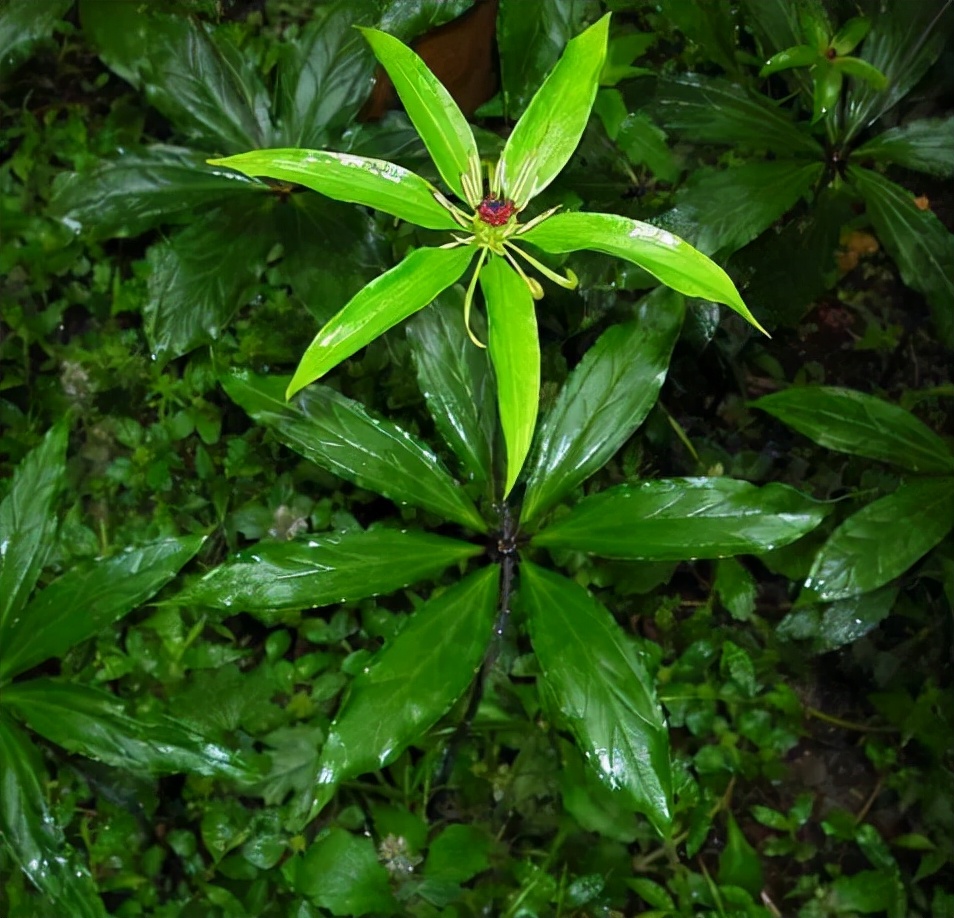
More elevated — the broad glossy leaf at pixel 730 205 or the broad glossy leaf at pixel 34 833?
the broad glossy leaf at pixel 730 205

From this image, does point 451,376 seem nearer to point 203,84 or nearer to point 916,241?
point 203,84

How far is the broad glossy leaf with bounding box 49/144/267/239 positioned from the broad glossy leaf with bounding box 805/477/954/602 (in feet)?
3.58

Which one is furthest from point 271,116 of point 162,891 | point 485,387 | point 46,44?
point 162,891

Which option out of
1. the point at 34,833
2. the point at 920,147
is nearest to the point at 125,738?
the point at 34,833

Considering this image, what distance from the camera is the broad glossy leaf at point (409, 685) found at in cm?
108

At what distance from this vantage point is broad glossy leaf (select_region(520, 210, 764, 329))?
80 cm

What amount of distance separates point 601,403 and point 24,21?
122 centimetres

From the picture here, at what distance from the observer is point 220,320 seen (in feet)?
4.41

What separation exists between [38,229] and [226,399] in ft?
1.79

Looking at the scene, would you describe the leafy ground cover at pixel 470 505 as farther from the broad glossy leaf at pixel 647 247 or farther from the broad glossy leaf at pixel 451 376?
the broad glossy leaf at pixel 647 247

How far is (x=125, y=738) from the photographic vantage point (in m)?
1.23

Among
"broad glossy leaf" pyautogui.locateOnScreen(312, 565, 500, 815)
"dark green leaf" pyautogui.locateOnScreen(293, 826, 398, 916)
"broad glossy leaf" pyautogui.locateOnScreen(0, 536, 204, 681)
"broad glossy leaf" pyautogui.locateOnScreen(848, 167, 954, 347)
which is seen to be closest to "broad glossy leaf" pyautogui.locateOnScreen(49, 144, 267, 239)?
"broad glossy leaf" pyautogui.locateOnScreen(0, 536, 204, 681)

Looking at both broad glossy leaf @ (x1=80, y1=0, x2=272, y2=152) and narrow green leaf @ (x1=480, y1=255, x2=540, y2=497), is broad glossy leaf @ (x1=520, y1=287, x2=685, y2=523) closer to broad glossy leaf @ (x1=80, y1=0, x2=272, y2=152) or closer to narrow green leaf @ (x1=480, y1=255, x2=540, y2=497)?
narrow green leaf @ (x1=480, y1=255, x2=540, y2=497)

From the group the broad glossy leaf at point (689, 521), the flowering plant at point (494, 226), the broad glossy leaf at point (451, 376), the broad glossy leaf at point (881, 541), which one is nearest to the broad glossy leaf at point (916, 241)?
the broad glossy leaf at point (881, 541)
